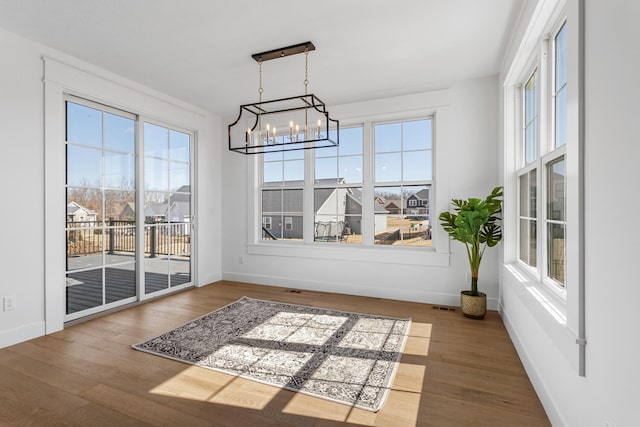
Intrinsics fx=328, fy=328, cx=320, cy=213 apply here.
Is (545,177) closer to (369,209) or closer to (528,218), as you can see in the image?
(528,218)

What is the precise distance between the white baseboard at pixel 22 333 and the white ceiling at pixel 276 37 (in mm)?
2626

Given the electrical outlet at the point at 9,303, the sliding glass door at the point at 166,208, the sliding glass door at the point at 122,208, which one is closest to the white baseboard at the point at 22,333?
the electrical outlet at the point at 9,303

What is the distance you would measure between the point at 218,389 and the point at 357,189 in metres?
3.15

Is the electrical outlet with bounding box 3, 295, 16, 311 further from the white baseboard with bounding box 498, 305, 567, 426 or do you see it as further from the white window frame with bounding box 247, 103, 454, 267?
the white baseboard with bounding box 498, 305, 567, 426

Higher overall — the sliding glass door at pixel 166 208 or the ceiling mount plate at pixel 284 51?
the ceiling mount plate at pixel 284 51

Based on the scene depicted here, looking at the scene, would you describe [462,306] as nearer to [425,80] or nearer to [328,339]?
[328,339]

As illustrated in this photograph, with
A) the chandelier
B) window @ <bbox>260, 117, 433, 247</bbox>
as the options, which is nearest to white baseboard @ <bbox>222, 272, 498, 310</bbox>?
window @ <bbox>260, 117, 433, 247</bbox>

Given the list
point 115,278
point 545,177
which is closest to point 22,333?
point 115,278

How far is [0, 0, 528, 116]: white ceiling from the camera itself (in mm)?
2520

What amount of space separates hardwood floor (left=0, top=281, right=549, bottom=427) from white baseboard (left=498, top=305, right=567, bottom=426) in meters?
0.05

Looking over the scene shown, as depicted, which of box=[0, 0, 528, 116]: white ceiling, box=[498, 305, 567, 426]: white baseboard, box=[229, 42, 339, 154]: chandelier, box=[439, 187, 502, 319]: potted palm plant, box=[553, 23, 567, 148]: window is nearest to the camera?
box=[498, 305, 567, 426]: white baseboard

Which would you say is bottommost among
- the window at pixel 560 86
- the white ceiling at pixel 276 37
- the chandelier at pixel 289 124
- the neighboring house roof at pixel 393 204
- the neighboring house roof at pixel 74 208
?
the neighboring house roof at pixel 74 208

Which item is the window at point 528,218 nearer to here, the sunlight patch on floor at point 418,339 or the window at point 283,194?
the sunlight patch on floor at point 418,339

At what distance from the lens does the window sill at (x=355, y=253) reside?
4145 mm
